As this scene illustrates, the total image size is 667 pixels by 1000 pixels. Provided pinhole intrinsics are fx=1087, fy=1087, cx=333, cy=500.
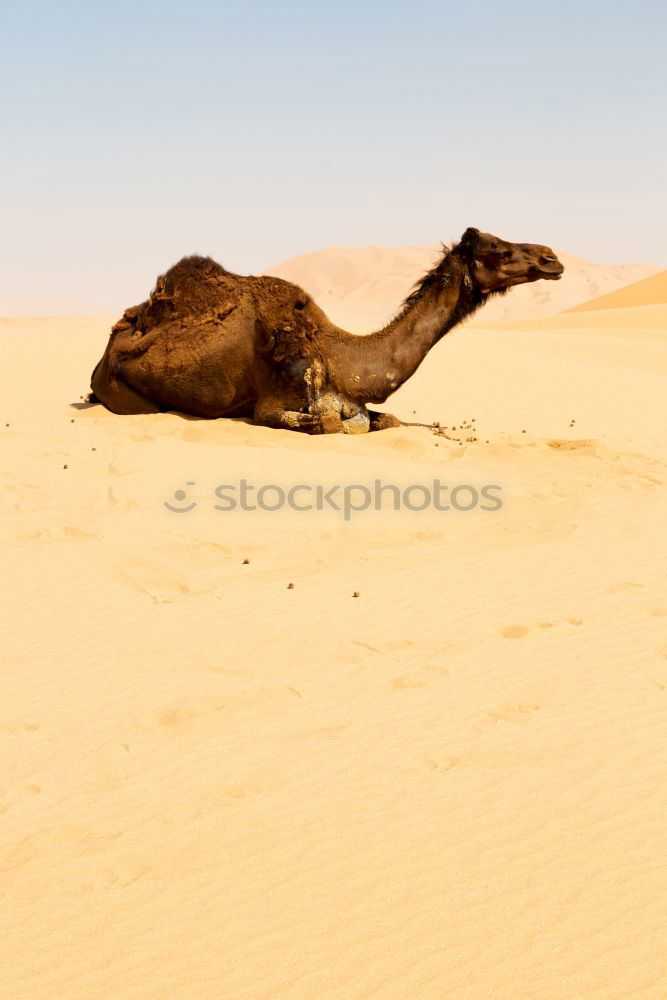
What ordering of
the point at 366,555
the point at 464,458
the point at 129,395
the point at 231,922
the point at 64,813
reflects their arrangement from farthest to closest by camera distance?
the point at 129,395, the point at 464,458, the point at 366,555, the point at 64,813, the point at 231,922

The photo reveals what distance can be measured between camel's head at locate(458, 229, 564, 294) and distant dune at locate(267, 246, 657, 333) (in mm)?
89818

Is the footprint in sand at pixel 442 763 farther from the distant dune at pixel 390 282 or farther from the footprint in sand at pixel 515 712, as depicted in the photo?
the distant dune at pixel 390 282

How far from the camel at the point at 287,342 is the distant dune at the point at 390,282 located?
89.8 m

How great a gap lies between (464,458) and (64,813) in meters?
7.79

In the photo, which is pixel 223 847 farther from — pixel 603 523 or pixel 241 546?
pixel 603 523

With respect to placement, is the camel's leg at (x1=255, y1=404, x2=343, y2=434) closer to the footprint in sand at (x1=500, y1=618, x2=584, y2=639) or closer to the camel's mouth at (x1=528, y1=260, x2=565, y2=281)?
the camel's mouth at (x1=528, y1=260, x2=565, y2=281)

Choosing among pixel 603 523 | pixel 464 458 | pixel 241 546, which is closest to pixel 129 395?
pixel 464 458

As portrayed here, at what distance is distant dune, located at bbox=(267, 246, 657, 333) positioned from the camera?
121 m

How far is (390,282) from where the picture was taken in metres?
137

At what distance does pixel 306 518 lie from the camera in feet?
30.9

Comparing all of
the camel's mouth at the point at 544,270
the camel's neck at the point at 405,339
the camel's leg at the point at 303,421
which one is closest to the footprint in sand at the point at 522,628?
the camel's leg at the point at 303,421

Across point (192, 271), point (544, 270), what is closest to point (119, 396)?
point (192, 271)
